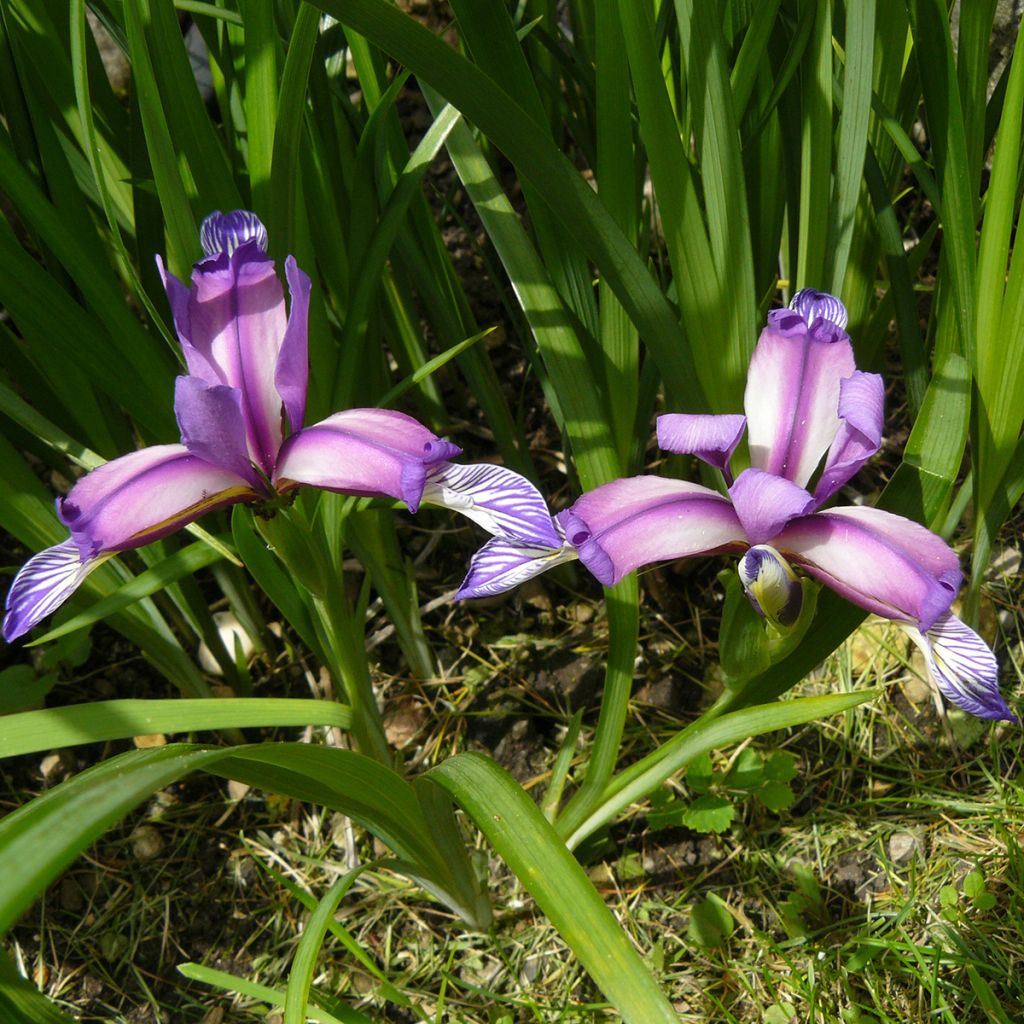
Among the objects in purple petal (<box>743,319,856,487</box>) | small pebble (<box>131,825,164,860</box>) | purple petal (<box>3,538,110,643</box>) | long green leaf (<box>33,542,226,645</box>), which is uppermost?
purple petal (<box>3,538,110,643</box>)

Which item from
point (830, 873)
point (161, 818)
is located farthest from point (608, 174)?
point (161, 818)

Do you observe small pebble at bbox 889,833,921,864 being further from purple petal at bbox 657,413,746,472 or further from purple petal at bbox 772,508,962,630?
purple petal at bbox 657,413,746,472

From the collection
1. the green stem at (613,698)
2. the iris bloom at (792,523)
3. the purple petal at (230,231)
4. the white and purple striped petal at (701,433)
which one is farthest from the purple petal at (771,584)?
the purple petal at (230,231)

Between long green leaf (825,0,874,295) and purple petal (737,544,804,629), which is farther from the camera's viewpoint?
long green leaf (825,0,874,295)

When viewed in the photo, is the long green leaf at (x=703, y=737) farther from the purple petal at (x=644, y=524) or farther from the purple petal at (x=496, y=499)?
the purple petal at (x=496, y=499)

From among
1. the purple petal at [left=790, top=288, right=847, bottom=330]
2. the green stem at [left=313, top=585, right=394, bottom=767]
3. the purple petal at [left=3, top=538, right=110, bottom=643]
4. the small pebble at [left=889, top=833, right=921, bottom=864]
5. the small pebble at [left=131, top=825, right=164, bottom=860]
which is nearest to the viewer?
the purple petal at [left=3, top=538, right=110, bottom=643]

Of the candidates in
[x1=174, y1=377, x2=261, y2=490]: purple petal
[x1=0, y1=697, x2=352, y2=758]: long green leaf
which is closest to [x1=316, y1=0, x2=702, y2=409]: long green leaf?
[x1=174, y1=377, x2=261, y2=490]: purple petal

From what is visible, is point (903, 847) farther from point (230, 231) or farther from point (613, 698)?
point (230, 231)

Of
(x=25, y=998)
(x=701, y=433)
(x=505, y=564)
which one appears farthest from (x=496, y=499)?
(x=25, y=998)

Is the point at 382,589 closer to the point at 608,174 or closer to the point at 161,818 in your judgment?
the point at 161,818
